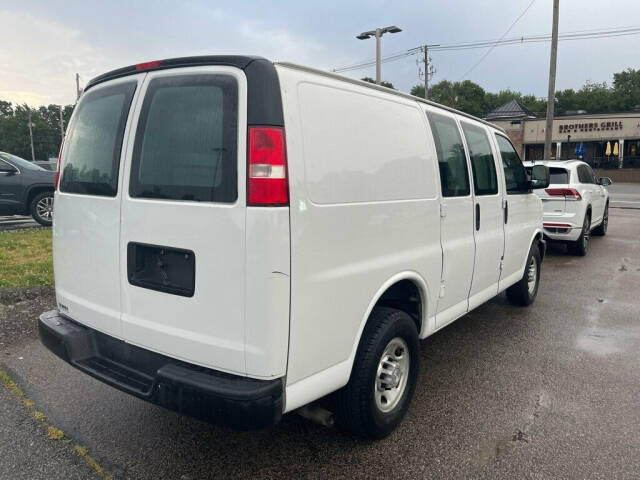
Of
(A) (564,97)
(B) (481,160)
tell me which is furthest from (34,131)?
(B) (481,160)

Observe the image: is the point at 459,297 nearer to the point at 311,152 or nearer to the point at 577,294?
the point at 311,152

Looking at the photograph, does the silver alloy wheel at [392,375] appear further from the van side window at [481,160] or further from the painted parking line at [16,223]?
the painted parking line at [16,223]

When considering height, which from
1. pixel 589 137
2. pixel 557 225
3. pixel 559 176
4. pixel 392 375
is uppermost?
pixel 589 137

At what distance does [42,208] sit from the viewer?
1080 cm

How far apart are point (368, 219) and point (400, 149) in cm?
61

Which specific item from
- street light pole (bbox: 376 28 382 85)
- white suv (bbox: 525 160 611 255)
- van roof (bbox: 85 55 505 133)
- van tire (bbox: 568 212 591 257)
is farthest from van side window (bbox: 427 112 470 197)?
street light pole (bbox: 376 28 382 85)

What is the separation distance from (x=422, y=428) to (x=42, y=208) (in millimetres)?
10339

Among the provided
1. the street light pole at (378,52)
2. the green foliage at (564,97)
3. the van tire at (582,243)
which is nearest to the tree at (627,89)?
the green foliage at (564,97)

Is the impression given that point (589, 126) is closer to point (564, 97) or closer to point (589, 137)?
point (589, 137)

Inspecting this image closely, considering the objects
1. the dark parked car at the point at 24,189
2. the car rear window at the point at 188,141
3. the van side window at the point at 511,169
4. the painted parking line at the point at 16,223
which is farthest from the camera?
the painted parking line at the point at 16,223

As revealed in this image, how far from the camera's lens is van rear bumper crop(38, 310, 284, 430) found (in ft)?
7.06

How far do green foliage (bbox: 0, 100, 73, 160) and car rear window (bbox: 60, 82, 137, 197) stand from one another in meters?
93.5

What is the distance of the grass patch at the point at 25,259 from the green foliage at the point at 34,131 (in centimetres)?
8716

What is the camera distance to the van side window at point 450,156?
354cm
